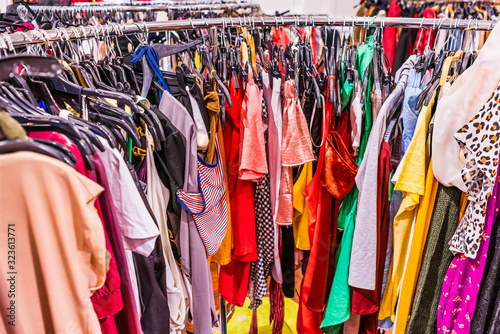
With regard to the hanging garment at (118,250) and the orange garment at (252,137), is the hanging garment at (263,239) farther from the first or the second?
the hanging garment at (118,250)

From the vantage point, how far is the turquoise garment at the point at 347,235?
108cm

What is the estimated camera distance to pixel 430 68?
107cm

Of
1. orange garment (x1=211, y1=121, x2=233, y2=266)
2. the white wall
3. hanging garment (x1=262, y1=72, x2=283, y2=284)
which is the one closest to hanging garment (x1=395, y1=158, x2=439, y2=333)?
hanging garment (x1=262, y1=72, x2=283, y2=284)

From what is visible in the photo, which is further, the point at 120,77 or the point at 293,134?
the point at 293,134

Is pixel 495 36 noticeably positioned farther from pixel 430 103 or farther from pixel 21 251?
pixel 21 251

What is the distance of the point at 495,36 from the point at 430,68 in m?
0.25

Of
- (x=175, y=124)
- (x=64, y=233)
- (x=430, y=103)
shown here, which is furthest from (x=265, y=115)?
(x=64, y=233)

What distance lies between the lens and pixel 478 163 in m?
0.82

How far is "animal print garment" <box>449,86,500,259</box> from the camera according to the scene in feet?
2.62

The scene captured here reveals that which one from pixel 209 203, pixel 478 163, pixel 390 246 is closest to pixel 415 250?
pixel 390 246

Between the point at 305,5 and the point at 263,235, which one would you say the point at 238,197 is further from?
the point at 305,5

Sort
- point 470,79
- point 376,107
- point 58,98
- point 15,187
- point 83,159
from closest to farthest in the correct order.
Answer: point 15,187, point 83,159, point 58,98, point 470,79, point 376,107

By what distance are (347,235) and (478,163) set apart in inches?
16.7

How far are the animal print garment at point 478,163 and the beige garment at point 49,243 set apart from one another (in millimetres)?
758
